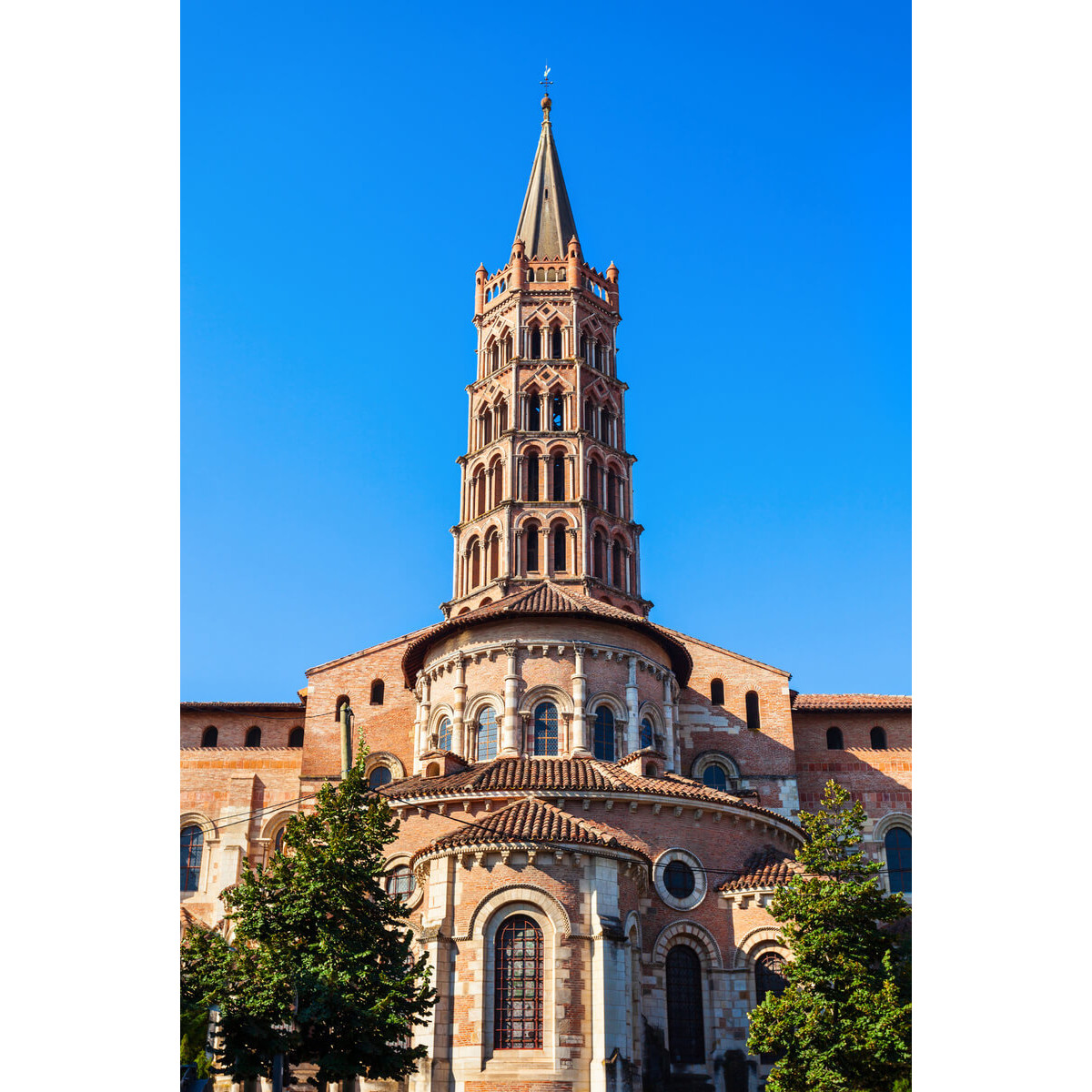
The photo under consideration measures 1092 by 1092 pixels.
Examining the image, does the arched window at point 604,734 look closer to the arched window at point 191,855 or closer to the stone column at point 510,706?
the stone column at point 510,706

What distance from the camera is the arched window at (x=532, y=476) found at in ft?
157

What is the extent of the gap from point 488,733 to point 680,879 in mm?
8183

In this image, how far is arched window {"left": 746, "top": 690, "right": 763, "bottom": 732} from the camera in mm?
43125

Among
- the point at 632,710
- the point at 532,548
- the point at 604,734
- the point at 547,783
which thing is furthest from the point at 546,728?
the point at 532,548

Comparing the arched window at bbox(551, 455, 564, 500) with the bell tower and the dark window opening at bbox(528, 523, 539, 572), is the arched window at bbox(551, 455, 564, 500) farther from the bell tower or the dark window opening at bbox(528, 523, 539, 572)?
the dark window opening at bbox(528, 523, 539, 572)

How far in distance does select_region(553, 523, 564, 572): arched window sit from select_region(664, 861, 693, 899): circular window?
1750 centimetres

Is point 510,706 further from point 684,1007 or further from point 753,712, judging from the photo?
point 753,712

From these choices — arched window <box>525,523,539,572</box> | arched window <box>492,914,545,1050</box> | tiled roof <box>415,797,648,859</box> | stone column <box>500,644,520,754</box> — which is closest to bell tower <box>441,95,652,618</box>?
arched window <box>525,523,539,572</box>

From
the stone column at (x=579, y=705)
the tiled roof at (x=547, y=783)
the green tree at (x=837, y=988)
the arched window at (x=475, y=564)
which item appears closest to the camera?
the green tree at (x=837, y=988)

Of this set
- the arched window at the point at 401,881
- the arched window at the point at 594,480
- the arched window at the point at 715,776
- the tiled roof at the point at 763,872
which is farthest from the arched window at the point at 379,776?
the tiled roof at the point at 763,872

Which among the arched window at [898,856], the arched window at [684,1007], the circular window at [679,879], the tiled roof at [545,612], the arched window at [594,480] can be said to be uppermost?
the arched window at [594,480]

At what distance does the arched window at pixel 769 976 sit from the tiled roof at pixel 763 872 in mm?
1791
